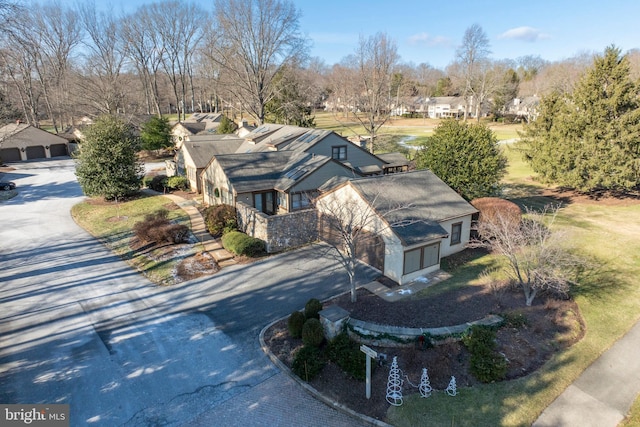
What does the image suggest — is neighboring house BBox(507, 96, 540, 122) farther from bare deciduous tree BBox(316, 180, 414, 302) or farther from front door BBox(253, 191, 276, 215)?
bare deciduous tree BBox(316, 180, 414, 302)

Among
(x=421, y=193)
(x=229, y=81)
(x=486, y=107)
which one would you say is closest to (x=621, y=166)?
(x=421, y=193)

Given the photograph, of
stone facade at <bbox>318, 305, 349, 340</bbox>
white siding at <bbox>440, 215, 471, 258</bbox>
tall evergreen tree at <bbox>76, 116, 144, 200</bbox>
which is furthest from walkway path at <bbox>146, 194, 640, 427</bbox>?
tall evergreen tree at <bbox>76, 116, 144, 200</bbox>

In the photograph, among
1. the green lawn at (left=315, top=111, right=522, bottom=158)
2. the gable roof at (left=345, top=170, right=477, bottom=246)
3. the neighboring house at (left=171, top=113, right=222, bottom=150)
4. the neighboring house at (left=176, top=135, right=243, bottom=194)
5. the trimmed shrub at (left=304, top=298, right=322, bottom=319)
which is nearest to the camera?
the trimmed shrub at (left=304, top=298, right=322, bottom=319)

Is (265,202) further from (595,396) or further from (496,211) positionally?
(595,396)

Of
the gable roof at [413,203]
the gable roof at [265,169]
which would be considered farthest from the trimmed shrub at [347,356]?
the gable roof at [265,169]

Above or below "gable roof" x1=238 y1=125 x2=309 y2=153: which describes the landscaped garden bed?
below

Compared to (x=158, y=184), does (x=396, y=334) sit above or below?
below

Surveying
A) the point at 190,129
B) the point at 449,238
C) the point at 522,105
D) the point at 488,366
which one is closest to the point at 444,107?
the point at 522,105
